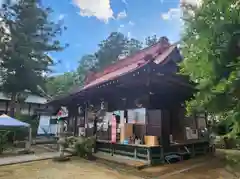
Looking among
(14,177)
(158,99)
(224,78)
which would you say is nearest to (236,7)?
(224,78)

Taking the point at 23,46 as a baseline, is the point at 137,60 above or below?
below

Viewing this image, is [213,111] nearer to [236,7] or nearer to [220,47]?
[220,47]

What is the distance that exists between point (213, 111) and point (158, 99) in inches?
214

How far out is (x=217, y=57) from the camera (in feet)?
6.53

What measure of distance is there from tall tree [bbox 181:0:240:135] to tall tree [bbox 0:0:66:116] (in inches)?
631

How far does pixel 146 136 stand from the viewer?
714 centimetres

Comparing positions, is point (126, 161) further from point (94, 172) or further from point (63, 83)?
point (63, 83)

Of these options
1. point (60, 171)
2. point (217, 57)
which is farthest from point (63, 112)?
point (217, 57)

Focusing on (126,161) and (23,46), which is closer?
(126,161)

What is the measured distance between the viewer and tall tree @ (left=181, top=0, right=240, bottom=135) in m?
1.83

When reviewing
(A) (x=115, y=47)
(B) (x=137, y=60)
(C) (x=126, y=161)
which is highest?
(A) (x=115, y=47)

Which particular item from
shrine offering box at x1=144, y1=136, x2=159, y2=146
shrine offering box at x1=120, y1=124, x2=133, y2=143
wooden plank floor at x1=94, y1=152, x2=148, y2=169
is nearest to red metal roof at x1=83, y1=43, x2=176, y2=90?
shrine offering box at x1=120, y1=124, x2=133, y2=143

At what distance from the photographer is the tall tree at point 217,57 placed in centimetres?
183

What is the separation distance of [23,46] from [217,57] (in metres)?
16.5
